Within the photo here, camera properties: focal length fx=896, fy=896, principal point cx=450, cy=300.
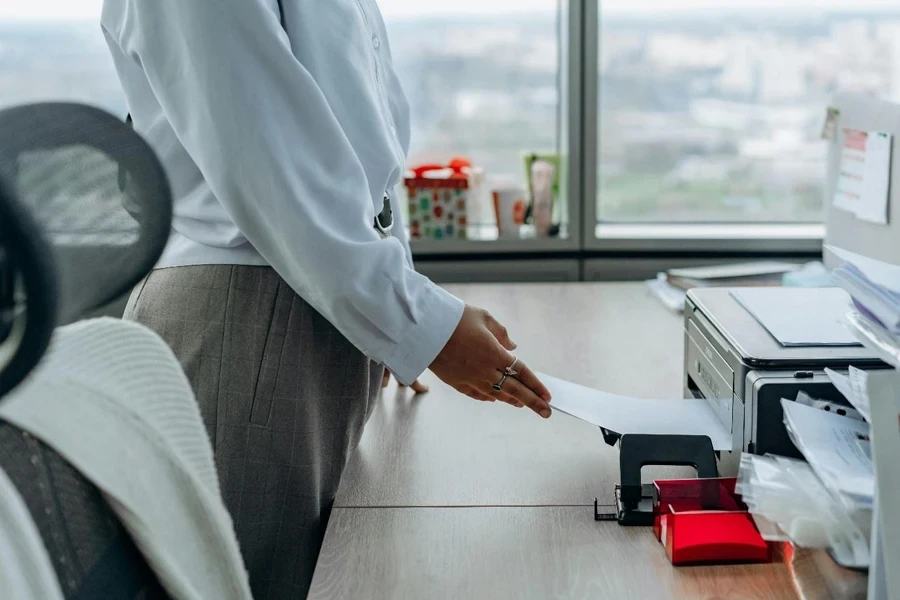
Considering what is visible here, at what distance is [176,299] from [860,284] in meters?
0.70

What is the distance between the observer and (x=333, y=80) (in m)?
0.93

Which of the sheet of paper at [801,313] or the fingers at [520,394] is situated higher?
the sheet of paper at [801,313]

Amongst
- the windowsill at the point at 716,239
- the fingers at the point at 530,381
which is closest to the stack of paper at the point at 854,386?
the fingers at the point at 530,381

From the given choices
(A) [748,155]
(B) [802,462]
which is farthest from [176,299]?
(A) [748,155]

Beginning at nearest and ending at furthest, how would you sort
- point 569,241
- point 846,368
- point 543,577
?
point 543,577
point 846,368
point 569,241

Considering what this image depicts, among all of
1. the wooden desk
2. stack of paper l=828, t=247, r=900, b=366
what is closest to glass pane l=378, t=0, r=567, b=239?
the wooden desk

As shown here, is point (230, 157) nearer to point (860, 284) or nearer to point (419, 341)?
point (419, 341)

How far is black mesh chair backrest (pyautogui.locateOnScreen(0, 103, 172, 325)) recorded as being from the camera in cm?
39

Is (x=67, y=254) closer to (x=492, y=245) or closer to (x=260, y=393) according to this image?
→ (x=260, y=393)

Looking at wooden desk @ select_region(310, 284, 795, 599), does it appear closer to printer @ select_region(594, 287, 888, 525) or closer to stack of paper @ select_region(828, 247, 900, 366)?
printer @ select_region(594, 287, 888, 525)

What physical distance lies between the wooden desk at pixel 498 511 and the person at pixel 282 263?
9 cm

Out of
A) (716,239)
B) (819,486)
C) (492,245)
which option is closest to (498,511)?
(819,486)

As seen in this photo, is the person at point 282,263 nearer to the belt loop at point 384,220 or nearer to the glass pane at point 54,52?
the belt loop at point 384,220

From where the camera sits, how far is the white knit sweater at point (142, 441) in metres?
0.56
